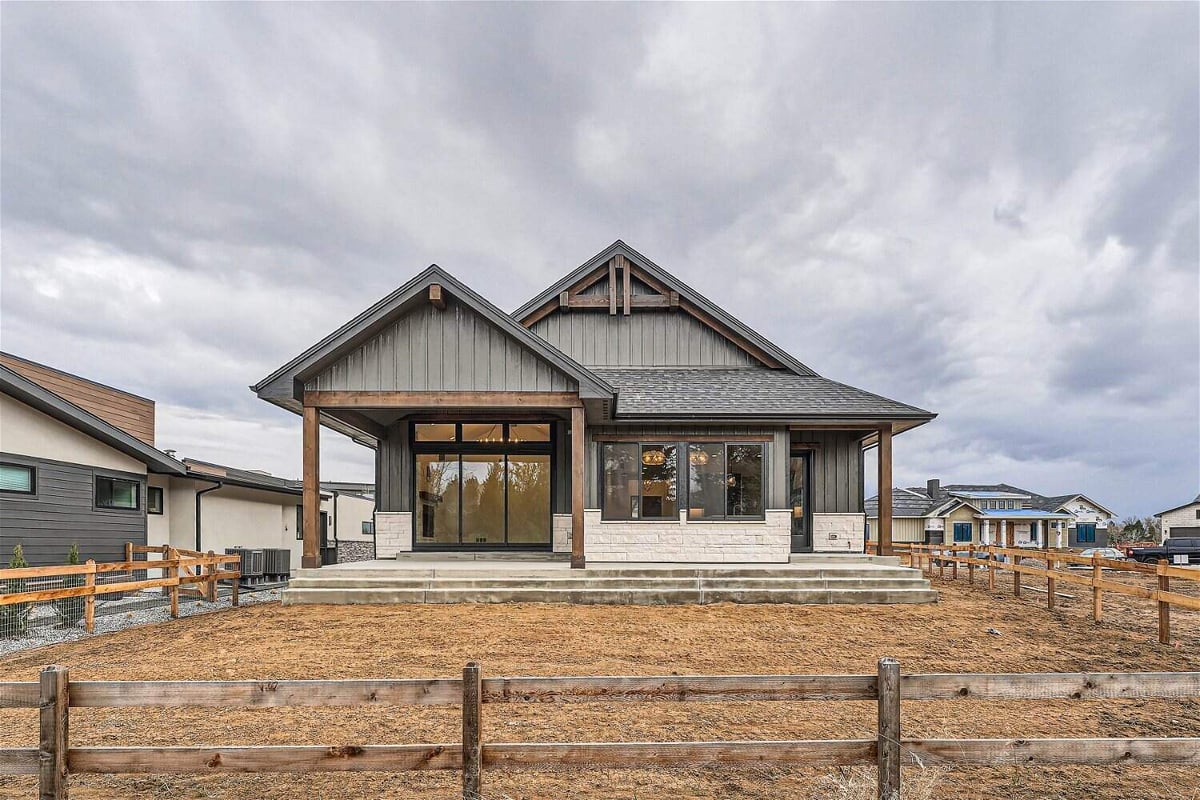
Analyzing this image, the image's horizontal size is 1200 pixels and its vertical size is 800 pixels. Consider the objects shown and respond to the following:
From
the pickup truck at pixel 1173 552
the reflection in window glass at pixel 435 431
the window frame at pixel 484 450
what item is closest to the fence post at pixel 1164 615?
the window frame at pixel 484 450

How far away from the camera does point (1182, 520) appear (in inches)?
1788

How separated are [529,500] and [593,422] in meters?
2.51

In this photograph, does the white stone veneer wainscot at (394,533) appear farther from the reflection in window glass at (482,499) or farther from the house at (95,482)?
the house at (95,482)

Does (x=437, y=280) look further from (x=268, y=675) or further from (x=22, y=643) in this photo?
(x=22, y=643)

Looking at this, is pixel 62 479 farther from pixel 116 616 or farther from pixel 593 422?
pixel 593 422

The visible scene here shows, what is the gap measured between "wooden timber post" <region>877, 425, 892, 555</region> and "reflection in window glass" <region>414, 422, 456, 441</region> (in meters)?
9.19

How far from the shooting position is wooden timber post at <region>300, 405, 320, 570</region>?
11773mm

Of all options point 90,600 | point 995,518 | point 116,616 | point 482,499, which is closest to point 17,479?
point 116,616

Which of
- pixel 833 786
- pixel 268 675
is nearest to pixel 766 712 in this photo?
pixel 833 786

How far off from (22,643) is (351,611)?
4121 millimetres

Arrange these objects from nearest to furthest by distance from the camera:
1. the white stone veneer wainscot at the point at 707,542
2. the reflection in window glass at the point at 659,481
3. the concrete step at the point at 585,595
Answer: the concrete step at the point at 585,595, the white stone veneer wainscot at the point at 707,542, the reflection in window glass at the point at 659,481

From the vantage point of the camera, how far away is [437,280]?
1165 centimetres

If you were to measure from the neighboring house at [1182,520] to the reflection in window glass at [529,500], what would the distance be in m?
48.3

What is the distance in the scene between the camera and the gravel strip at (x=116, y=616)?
9.07 metres
